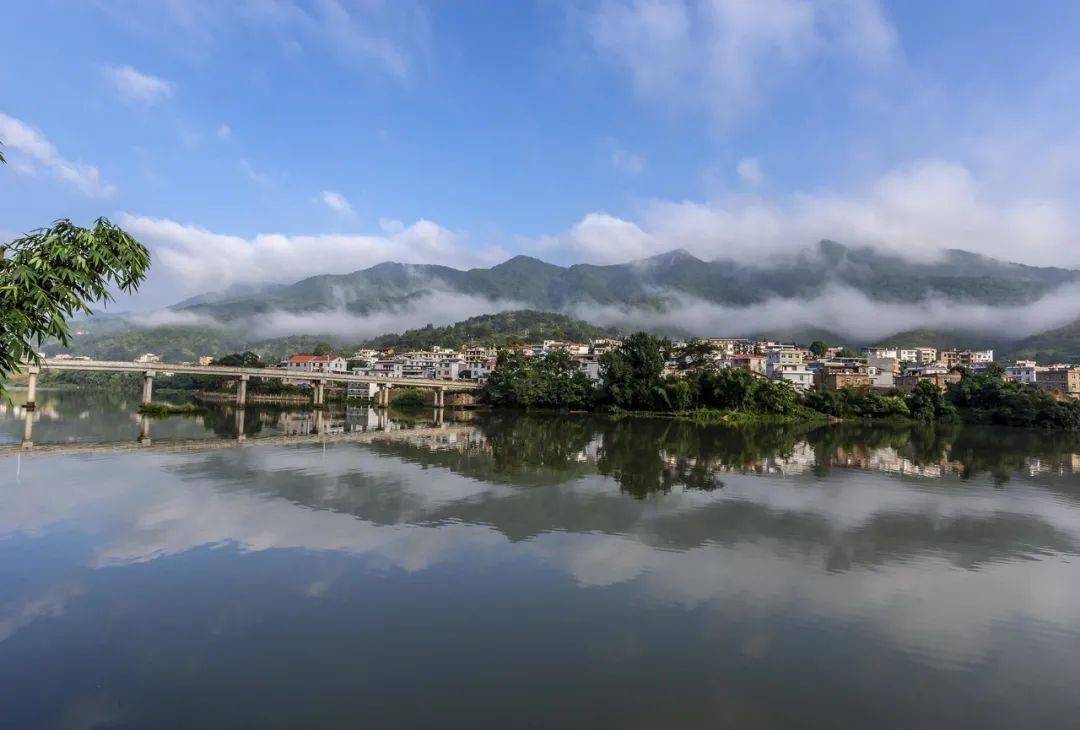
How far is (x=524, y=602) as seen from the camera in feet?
28.0

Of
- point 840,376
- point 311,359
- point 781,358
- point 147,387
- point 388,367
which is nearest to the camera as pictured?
point 147,387

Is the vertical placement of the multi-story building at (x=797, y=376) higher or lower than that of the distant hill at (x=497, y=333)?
lower

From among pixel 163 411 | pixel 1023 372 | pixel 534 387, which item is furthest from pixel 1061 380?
pixel 163 411

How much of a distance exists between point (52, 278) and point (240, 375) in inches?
2230

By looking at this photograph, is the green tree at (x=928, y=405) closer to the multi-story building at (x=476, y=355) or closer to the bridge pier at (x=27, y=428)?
the multi-story building at (x=476, y=355)

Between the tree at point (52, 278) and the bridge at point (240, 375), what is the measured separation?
143 feet

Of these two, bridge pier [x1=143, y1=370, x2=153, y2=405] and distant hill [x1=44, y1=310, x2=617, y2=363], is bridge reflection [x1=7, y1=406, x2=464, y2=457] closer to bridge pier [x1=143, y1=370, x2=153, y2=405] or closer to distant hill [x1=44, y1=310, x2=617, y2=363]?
bridge pier [x1=143, y1=370, x2=153, y2=405]

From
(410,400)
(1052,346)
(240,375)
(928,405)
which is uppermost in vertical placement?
(1052,346)

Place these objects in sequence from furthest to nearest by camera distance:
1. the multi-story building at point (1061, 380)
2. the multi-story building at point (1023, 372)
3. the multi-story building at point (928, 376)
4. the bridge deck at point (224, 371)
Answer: the multi-story building at point (1023, 372)
the multi-story building at point (928, 376)
the multi-story building at point (1061, 380)
the bridge deck at point (224, 371)

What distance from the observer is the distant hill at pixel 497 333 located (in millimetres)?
138875

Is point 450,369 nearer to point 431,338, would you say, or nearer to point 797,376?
point 797,376

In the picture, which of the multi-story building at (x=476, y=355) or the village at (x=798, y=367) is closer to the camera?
the village at (x=798, y=367)

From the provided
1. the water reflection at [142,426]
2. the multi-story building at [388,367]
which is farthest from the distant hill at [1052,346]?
the water reflection at [142,426]

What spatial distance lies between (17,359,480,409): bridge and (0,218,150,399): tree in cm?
4351
